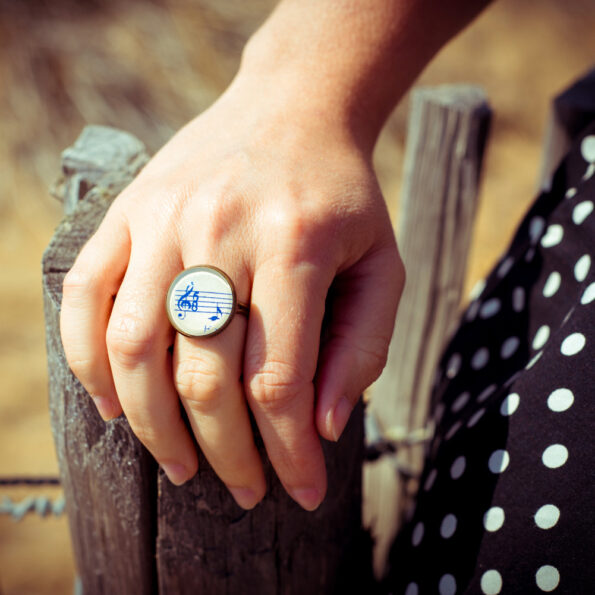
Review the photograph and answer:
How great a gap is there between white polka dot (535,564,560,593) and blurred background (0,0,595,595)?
3444 mm

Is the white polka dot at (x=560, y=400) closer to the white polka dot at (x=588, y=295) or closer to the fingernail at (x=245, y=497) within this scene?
the white polka dot at (x=588, y=295)

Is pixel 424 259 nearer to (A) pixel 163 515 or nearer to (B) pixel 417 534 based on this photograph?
(B) pixel 417 534

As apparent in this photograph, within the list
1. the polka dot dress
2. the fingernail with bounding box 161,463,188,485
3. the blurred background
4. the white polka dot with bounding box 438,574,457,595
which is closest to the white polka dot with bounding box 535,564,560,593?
the polka dot dress

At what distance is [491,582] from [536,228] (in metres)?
0.60

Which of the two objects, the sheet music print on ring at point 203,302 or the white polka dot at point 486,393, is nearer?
the sheet music print on ring at point 203,302

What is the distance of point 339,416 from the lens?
2.31 ft

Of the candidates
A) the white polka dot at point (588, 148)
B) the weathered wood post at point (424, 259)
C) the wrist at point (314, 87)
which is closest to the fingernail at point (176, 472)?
the wrist at point (314, 87)

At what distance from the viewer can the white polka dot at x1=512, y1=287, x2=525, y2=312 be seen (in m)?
1.00

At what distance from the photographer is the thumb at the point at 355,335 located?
2.31ft

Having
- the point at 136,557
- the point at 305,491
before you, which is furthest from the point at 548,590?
the point at 136,557

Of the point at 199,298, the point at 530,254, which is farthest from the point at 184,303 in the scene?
the point at 530,254

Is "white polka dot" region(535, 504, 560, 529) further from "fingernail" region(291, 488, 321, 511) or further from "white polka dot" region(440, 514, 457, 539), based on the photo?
"fingernail" region(291, 488, 321, 511)

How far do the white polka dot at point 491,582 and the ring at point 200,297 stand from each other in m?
0.47

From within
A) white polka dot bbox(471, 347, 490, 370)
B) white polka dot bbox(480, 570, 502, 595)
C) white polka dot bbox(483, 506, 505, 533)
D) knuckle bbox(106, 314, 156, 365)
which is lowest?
white polka dot bbox(480, 570, 502, 595)
